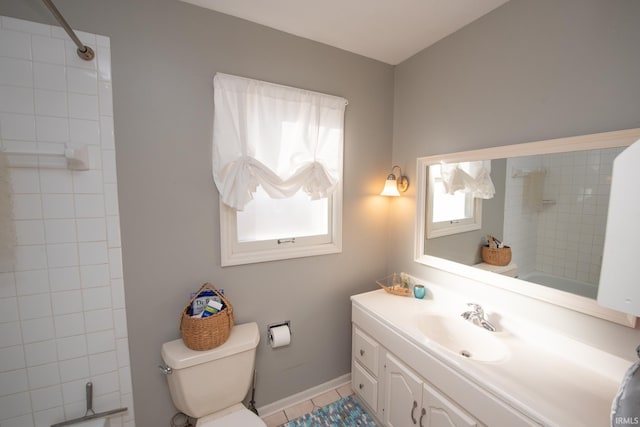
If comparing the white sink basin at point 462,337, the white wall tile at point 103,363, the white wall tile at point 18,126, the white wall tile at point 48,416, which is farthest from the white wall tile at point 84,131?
the white sink basin at point 462,337

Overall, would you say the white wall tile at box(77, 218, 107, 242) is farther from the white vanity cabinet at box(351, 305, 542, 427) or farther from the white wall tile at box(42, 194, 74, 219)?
the white vanity cabinet at box(351, 305, 542, 427)

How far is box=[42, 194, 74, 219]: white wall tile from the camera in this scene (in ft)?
3.67

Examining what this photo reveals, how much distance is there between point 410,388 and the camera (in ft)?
4.25

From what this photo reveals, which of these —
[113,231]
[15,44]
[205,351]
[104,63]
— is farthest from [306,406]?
[15,44]

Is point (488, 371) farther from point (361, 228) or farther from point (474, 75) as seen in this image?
point (474, 75)

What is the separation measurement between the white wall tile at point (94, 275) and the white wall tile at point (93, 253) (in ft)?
0.08

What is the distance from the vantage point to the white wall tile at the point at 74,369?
1.19 meters

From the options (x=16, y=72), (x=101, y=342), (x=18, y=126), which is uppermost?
(x=16, y=72)

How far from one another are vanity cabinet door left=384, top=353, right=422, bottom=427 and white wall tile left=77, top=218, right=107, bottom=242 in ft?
5.37

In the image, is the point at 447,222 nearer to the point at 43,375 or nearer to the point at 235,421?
the point at 235,421

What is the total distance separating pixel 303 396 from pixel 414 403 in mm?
855

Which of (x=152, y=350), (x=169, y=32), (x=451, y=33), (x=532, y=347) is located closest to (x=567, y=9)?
(x=451, y=33)

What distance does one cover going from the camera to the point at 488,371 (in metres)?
1.01

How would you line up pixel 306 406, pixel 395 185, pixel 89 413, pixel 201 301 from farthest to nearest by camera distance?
pixel 395 185 < pixel 306 406 < pixel 201 301 < pixel 89 413
